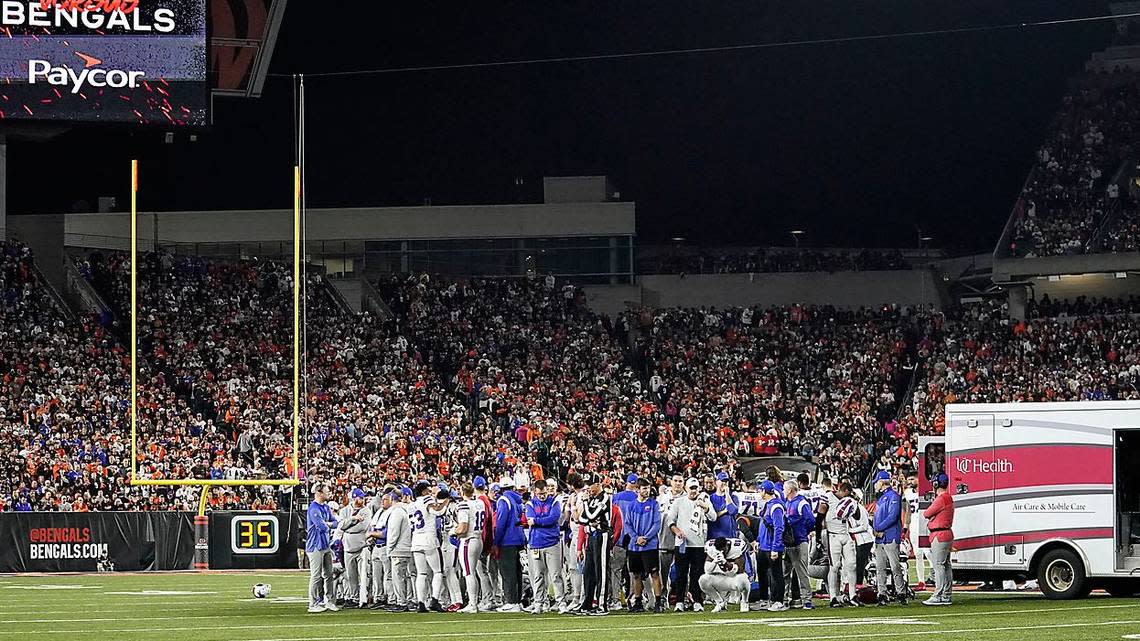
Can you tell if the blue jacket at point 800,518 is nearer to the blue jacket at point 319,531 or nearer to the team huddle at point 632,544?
the team huddle at point 632,544

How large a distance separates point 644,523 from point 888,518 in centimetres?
255

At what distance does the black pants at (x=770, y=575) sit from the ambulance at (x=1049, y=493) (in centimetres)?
236

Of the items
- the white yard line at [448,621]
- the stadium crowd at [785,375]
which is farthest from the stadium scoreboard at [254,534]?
the white yard line at [448,621]

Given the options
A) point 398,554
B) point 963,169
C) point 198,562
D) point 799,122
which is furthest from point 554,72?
point 398,554

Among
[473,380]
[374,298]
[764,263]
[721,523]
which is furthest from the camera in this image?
[764,263]

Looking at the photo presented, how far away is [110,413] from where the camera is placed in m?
32.2

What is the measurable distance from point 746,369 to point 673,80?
926 centimetres

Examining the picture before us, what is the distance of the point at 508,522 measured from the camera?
16.4 m

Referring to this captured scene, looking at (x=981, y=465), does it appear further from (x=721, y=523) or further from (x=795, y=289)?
(x=795, y=289)

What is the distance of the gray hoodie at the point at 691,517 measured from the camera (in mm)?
15883

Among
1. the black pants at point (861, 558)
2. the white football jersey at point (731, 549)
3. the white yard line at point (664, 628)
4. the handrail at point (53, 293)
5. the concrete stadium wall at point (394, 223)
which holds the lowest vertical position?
the white yard line at point (664, 628)

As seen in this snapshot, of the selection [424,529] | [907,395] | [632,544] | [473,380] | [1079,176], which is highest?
[1079,176]

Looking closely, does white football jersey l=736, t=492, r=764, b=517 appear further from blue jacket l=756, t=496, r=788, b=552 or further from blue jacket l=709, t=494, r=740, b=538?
blue jacket l=709, t=494, r=740, b=538

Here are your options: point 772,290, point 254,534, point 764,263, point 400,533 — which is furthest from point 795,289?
point 400,533
